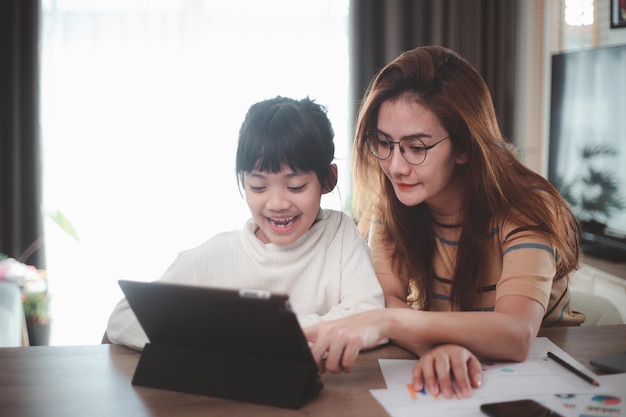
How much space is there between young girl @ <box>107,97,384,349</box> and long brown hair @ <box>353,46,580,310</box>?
191mm

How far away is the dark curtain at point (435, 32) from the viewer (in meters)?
3.95

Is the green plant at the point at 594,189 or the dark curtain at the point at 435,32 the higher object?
the dark curtain at the point at 435,32

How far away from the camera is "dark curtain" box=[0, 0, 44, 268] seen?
374 cm

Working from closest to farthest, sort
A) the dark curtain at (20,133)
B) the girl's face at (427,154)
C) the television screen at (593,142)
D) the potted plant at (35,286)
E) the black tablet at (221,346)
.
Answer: the black tablet at (221,346)
the girl's face at (427,154)
the television screen at (593,142)
the potted plant at (35,286)
the dark curtain at (20,133)

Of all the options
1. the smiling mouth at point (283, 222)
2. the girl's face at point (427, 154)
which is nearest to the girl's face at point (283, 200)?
the smiling mouth at point (283, 222)

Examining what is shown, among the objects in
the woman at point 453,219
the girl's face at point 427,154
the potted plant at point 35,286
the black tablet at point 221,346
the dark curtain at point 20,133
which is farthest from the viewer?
the dark curtain at point 20,133

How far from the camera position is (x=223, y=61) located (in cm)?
400

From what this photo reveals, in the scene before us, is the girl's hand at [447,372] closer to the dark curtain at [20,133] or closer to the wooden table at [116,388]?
the wooden table at [116,388]

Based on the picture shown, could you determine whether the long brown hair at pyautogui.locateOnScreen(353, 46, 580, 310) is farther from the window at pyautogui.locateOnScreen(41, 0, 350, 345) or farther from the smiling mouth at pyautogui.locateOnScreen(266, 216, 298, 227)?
the window at pyautogui.locateOnScreen(41, 0, 350, 345)

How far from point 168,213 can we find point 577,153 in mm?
2296

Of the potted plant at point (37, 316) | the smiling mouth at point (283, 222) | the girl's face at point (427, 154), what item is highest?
the girl's face at point (427, 154)

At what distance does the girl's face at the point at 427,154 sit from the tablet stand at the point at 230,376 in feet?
1.88

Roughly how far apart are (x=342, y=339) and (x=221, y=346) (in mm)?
194

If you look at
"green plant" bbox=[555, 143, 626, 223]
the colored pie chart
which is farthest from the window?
the colored pie chart
